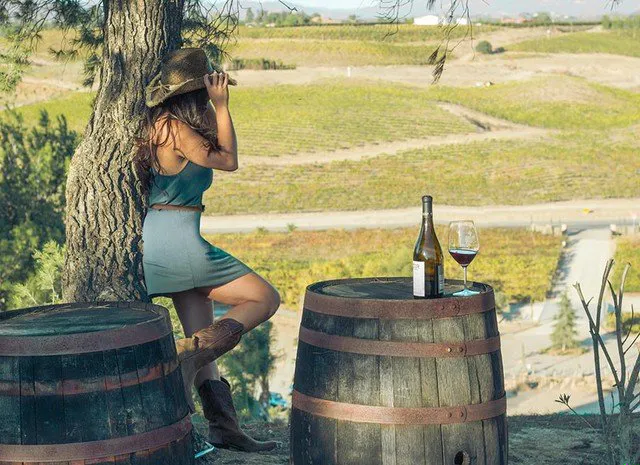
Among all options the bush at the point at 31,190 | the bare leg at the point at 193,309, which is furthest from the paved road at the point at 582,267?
the bare leg at the point at 193,309

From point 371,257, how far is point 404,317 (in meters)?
41.2

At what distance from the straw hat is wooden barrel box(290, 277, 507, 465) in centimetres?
97

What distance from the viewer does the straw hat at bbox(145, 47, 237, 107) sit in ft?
13.7

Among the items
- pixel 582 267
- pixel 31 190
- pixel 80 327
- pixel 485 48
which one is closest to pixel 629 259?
pixel 582 267

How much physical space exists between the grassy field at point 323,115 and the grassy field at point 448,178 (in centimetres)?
466

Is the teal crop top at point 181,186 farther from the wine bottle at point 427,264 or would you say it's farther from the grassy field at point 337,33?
the grassy field at point 337,33

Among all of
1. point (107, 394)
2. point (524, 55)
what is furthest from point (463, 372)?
point (524, 55)

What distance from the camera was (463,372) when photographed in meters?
3.63

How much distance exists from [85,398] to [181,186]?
1.30 m

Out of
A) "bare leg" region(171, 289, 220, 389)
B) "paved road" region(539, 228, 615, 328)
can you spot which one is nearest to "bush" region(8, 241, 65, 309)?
"bare leg" region(171, 289, 220, 389)

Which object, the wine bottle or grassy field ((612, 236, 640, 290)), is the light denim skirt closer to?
the wine bottle

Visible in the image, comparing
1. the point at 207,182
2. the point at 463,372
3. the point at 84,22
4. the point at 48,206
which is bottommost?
the point at 48,206

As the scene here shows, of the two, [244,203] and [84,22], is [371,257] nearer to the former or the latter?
[244,203]

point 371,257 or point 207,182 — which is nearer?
point 207,182
